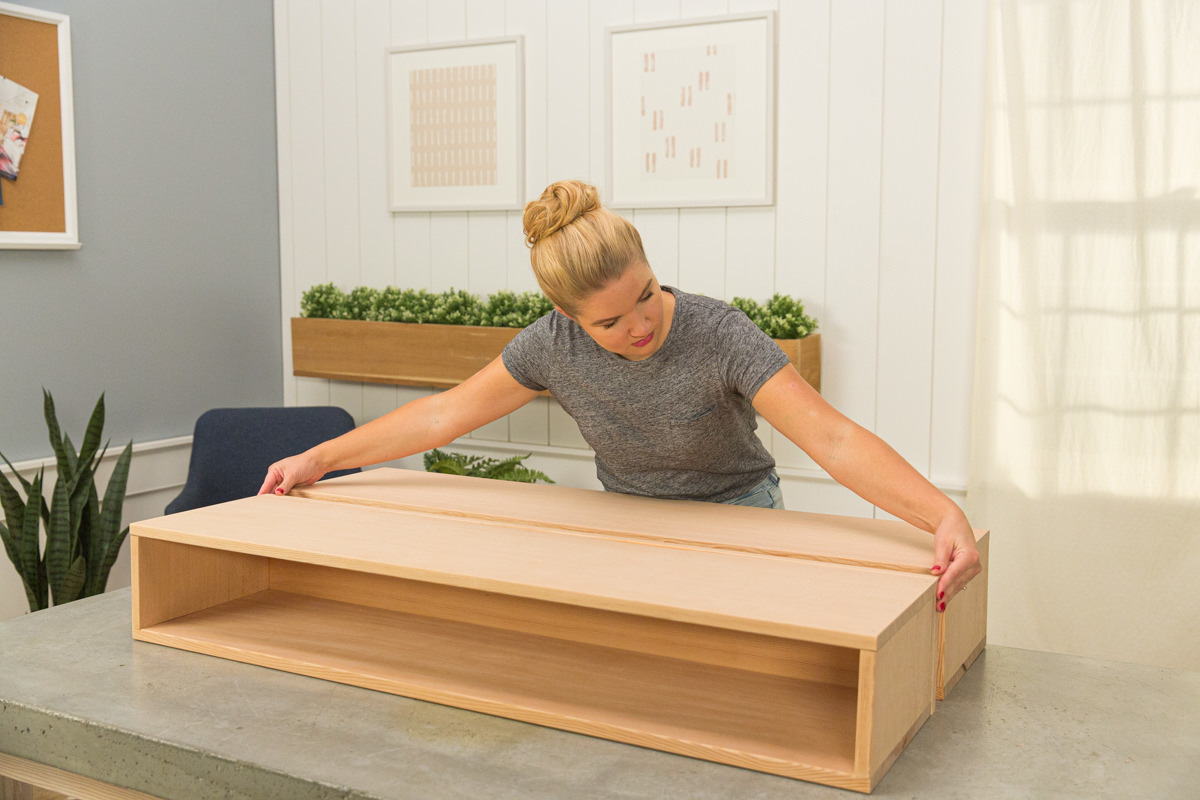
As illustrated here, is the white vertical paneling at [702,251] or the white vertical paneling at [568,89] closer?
the white vertical paneling at [702,251]

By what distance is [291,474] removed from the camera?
1.96m

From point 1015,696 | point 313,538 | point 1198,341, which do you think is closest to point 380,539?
point 313,538

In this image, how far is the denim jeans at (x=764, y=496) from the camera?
2.07 m

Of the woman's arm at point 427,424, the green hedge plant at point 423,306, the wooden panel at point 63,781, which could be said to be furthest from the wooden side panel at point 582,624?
the green hedge plant at point 423,306

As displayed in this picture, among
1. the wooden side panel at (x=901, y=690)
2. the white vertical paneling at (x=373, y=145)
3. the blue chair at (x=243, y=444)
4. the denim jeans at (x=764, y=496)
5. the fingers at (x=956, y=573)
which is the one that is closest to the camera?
the wooden side panel at (x=901, y=690)

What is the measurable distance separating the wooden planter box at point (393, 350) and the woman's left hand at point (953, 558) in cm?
213

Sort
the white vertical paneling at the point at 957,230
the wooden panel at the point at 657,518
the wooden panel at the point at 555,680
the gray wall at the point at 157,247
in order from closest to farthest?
the wooden panel at the point at 555,680 → the wooden panel at the point at 657,518 → the white vertical paneling at the point at 957,230 → the gray wall at the point at 157,247

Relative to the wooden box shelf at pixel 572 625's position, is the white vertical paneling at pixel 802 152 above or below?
above

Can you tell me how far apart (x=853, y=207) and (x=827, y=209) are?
3.1 inches

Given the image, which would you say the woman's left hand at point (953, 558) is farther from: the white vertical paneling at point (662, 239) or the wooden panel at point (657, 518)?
the white vertical paneling at point (662, 239)

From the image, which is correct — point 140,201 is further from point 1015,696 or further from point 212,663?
point 1015,696

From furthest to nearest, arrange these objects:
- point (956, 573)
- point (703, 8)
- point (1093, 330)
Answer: point (703, 8), point (1093, 330), point (956, 573)

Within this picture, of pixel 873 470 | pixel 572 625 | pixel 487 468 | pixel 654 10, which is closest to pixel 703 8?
pixel 654 10

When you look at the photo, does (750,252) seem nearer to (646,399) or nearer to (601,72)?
(601,72)
